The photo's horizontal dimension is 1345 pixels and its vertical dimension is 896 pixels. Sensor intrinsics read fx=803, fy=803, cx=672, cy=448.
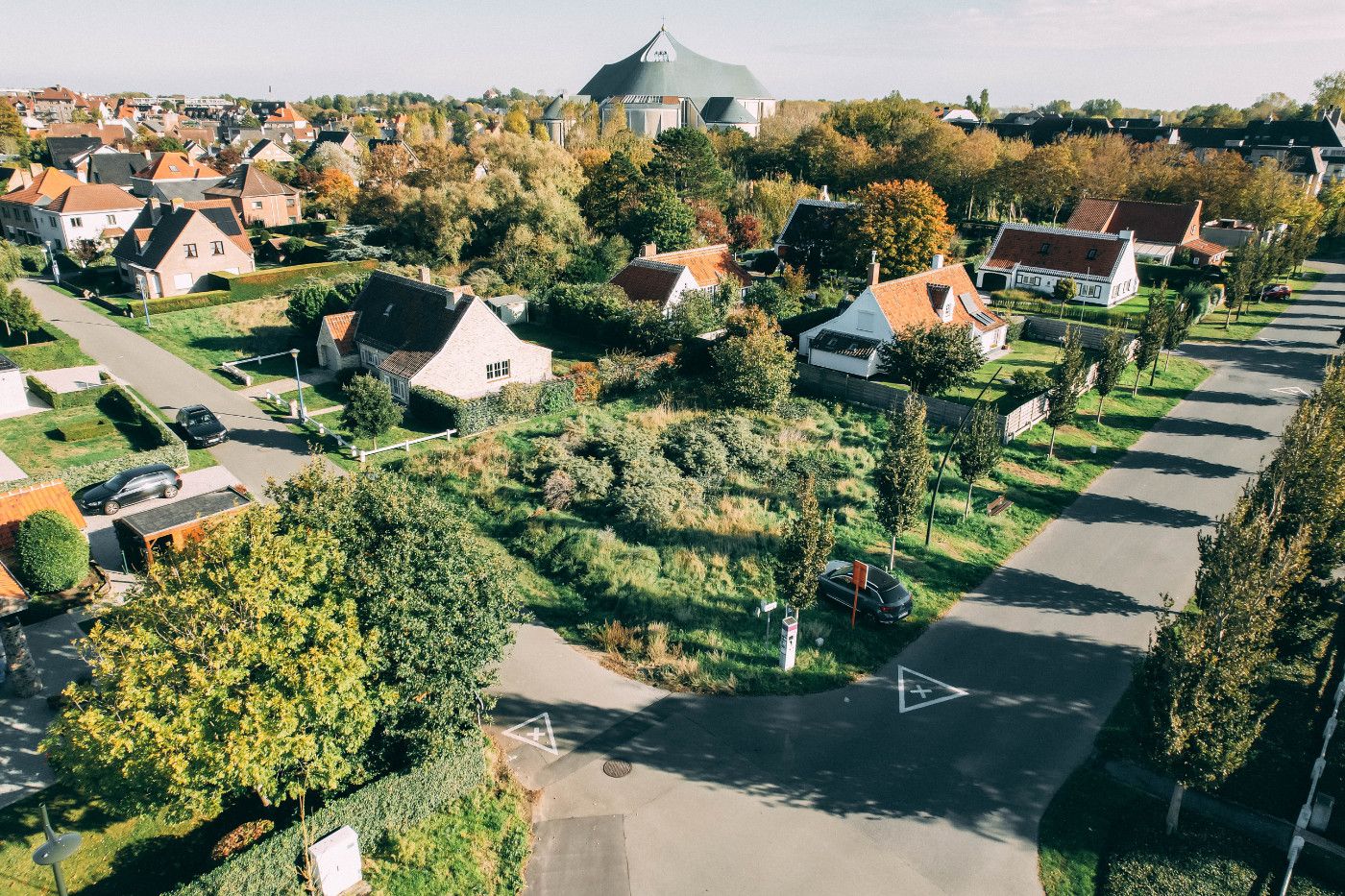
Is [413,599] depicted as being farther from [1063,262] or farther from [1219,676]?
[1063,262]

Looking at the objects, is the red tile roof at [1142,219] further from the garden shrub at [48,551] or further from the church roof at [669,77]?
the church roof at [669,77]

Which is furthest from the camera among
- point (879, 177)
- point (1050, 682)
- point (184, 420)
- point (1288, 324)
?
point (879, 177)

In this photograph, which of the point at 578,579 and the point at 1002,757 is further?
the point at 578,579

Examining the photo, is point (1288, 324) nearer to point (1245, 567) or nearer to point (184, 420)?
point (1245, 567)

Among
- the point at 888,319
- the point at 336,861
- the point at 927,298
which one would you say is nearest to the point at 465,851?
the point at 336,861

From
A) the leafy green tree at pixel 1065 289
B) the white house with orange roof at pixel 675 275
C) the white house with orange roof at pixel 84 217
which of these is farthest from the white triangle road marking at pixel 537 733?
the white house with orange roof at pixel 84 217

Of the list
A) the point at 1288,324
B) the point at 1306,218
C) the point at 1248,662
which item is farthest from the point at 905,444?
the point at 1306,218
